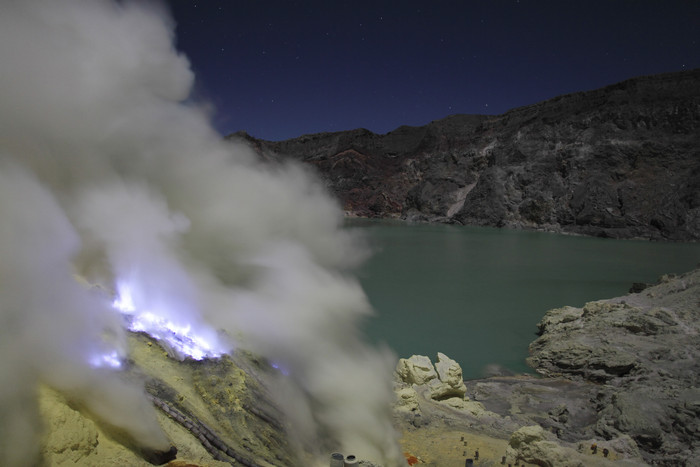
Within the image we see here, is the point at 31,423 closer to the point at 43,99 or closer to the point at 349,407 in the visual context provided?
the point at 43,99

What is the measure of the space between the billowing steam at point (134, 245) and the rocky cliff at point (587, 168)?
130ft

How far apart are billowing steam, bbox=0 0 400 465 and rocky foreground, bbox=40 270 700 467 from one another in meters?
0.19

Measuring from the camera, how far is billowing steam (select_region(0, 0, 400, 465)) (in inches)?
104

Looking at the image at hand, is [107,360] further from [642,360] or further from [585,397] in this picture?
[642,360]

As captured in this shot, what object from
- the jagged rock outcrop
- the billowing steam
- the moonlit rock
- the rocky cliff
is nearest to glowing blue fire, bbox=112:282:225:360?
the billowing steam

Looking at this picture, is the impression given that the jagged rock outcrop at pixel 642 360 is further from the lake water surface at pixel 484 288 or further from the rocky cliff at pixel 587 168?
the rocky cliff at pixel 587 168

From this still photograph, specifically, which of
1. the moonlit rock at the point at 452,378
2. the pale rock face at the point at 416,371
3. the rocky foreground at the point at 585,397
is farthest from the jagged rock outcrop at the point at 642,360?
the pale rock face at the point at 416,371

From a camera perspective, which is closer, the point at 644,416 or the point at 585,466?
the point at 585,466

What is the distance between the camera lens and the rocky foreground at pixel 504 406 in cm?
294

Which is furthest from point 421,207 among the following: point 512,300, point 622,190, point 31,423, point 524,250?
point 31,423

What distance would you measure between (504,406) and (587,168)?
5533 cm

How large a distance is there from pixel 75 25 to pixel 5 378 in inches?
113

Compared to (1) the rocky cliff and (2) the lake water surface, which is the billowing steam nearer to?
(2) the lake water surface

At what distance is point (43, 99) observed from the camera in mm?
3295
